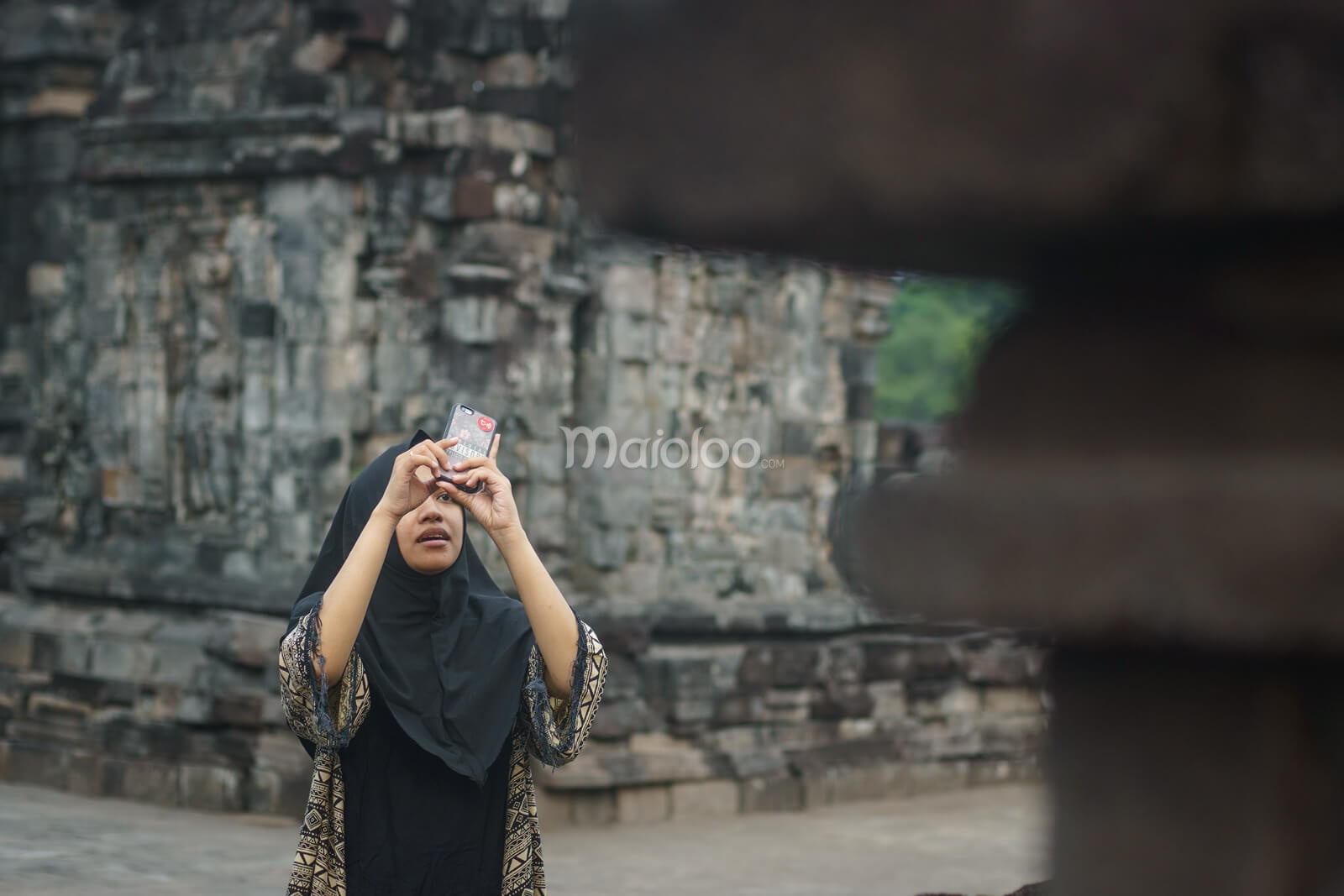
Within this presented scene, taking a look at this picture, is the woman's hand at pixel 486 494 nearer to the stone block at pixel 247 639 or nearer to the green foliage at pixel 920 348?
the stone block at pixel 247 639

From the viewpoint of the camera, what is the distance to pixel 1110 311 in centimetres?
154

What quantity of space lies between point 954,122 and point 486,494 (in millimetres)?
1942

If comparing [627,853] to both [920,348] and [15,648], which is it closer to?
[15,648]

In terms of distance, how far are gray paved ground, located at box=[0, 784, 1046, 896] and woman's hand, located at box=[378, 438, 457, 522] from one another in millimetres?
4164

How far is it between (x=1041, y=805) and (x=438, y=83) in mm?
7475

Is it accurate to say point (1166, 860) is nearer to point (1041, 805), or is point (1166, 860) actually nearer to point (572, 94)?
point (1041, 805)

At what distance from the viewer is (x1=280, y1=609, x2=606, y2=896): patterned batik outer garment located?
3.24 meters

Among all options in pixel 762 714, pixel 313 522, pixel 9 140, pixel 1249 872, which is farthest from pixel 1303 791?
pixel 9 140

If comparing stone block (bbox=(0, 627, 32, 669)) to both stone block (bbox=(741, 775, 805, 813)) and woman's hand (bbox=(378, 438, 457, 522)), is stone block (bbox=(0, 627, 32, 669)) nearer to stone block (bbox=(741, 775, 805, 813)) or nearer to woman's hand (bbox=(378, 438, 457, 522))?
stone block (bbox=(741, 775, 805, 813))

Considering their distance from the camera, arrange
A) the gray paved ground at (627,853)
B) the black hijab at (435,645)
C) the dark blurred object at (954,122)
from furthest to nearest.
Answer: the gray paved ground at (627,853) < the black hijab at (435,645) < the dark blurred object at (954,122)

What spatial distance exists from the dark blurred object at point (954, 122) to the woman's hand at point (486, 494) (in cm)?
166

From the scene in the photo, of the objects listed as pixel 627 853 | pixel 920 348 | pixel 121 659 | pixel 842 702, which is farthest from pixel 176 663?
pixel 920 348

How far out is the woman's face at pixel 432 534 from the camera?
341cm

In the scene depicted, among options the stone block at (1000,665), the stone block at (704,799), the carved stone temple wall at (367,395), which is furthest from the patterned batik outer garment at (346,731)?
the stone block at (1000,665)
